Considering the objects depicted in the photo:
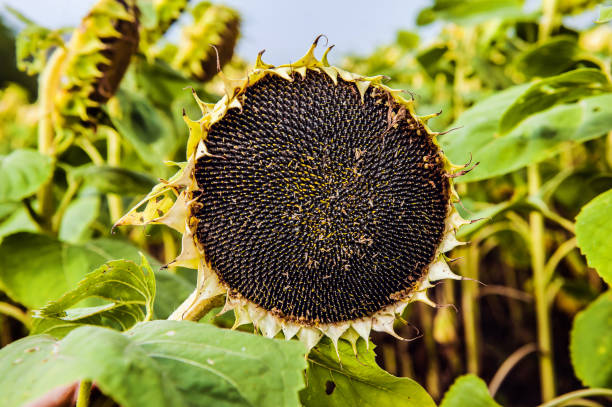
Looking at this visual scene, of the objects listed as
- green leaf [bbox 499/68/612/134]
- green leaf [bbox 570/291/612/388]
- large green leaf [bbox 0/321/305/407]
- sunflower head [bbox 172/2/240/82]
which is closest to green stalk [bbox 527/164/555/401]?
green leaf [bbox 570/291/612/388]

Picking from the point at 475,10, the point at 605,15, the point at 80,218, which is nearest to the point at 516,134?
the point at 605,15

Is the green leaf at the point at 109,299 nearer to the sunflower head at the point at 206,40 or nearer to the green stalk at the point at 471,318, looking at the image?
the sunflower head at the point at 206,40

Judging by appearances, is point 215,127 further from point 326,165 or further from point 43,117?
point 43,117

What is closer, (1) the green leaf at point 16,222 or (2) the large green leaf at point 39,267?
(2) the large green leaf at point 39,267

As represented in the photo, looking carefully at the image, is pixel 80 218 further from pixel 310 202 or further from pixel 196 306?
pixel 310 202

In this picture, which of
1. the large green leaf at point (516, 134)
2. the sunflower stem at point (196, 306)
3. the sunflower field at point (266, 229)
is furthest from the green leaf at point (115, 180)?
the large green leaf at point (516, 134)
